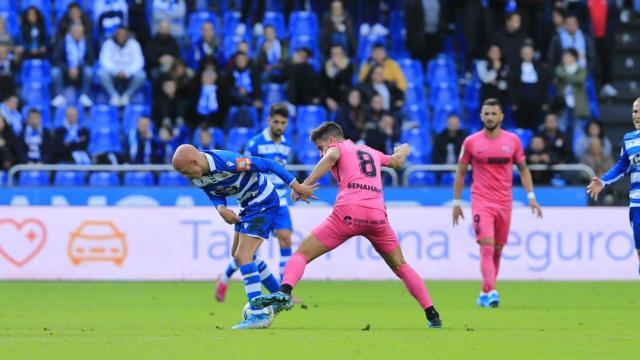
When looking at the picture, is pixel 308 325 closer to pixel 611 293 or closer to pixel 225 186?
pixel 225 186

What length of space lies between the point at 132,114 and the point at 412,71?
566 cm

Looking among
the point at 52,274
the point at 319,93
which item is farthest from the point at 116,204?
the point at 319,93

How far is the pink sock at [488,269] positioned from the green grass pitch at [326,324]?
355 mm

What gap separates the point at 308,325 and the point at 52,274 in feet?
30.8

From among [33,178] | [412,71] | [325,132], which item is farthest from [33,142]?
[325,132]

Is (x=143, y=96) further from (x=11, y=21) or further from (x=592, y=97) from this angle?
(x=592, y=97)

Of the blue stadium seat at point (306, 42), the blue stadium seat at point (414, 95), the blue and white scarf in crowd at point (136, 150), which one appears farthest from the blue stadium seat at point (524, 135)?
the blue and white scarf in crowd at point (136, 150)

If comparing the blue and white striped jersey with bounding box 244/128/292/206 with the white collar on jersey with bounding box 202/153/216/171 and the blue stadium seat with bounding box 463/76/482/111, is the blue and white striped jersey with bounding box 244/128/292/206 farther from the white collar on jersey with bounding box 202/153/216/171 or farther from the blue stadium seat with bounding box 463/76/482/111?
the blue stadium seat with bounding box 463/76/482/111

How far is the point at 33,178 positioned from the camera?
74.2 feet

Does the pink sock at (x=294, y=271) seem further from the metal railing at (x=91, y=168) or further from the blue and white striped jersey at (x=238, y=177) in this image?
the metal railing at (x=91, y=168)

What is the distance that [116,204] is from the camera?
2184 cm

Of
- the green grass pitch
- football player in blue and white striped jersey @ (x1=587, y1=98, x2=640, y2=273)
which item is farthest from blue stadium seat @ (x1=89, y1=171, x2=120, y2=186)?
football player in blue and white striped jersey @ (x1=587, y1=98, x2=640, y2=273)

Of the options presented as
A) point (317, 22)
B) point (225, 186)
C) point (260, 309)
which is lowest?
point (260, 309)

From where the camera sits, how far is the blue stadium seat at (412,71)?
87.1ft
